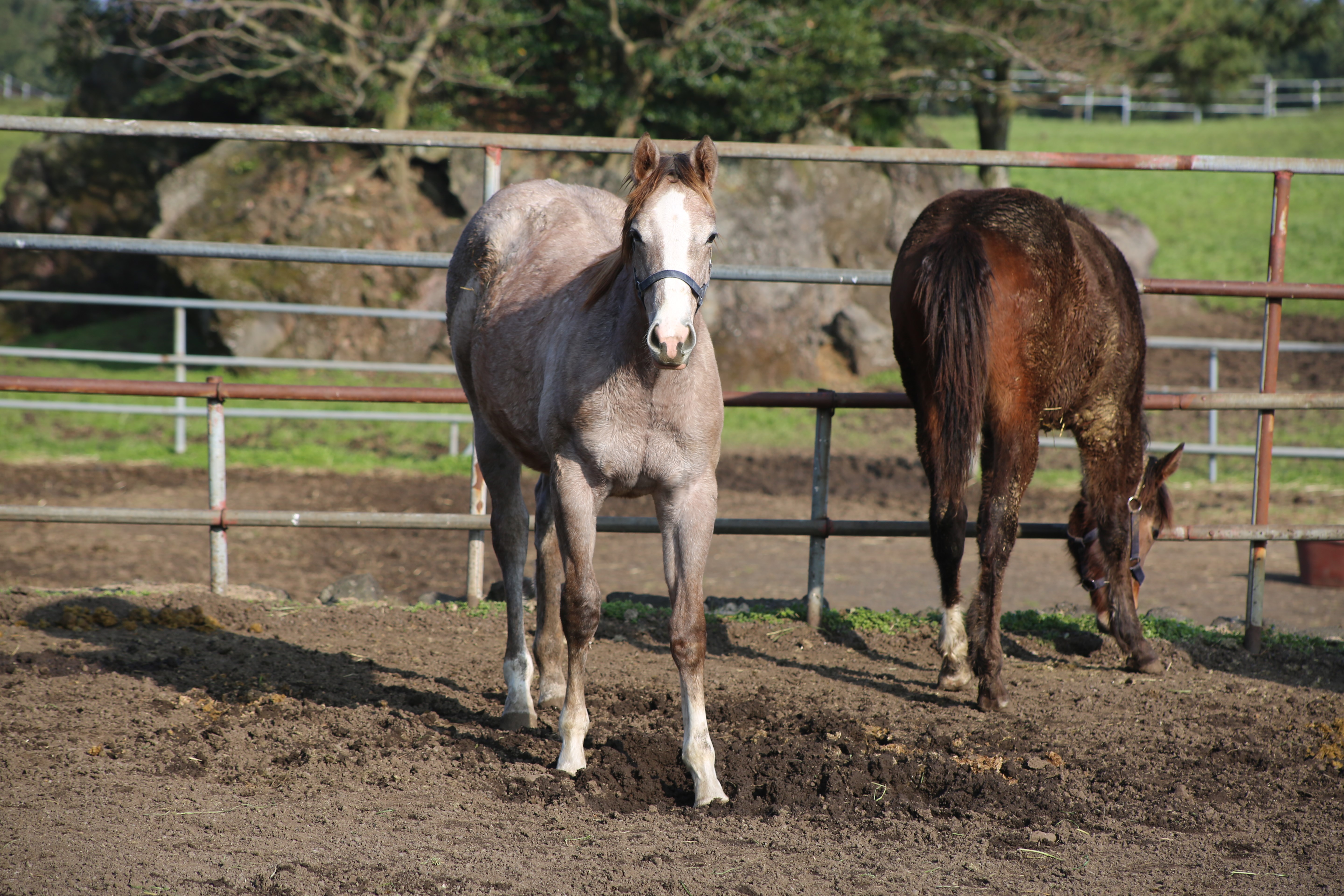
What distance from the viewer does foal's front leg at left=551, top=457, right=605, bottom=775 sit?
2.84 m

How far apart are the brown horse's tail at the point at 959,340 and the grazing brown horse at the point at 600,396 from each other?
881 mm

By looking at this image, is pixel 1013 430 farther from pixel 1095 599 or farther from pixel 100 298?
pixel 100 298

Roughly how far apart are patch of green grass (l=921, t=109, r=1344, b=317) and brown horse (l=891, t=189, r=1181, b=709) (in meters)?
9.75

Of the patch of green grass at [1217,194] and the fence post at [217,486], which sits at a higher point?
the patch of green grass at [1217,194]

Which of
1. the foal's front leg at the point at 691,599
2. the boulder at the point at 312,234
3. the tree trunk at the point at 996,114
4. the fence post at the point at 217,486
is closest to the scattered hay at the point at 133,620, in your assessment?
the fence post at the point at 217,486

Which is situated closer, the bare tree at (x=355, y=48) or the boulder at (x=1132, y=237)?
the bare tree at (x=355, y=48)

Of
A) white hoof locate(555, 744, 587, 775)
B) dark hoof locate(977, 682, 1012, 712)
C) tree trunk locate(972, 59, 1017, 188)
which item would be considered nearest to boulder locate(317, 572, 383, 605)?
white hoof locate(555, 744, 587, 775)

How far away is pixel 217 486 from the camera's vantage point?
4.43 meters

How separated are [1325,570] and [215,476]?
→ 6.65m

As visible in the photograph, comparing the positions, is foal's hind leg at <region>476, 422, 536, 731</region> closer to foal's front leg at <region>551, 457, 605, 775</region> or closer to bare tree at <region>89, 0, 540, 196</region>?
foal's front leg at <region>551, 457, 605, 775</region>

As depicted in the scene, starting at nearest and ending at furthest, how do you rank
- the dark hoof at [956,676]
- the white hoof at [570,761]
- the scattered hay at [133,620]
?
the white hoof at [570,761]
the dark hoof at [956,676]
the scattered hay at [133,620]

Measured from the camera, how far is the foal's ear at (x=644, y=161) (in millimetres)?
2631

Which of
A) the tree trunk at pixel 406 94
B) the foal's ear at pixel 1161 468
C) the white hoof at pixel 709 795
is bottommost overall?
the white hoof at pixel 709 795

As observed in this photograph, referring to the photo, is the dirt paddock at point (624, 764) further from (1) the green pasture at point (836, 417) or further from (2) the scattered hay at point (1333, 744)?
(1) the green pasture at point (836, 417)
